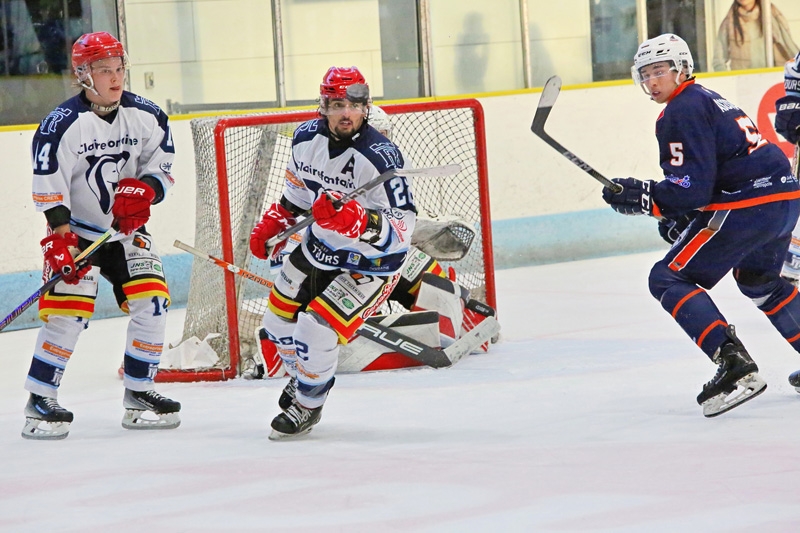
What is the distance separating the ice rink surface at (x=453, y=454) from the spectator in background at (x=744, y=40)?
10.4 ft

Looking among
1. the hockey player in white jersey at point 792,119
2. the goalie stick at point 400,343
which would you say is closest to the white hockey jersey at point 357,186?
the goalie stick at point 400,343

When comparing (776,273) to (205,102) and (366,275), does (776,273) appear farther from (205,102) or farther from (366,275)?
(205,102)

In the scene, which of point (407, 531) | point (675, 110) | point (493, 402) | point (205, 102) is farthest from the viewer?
point (205, 102)

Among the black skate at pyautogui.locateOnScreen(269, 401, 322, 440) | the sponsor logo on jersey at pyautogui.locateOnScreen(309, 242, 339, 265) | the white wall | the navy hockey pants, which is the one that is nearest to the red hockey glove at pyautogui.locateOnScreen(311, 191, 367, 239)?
the sponsor logo on jersey at pyautogui.locateOnScreen(309, 242, 339, 265)

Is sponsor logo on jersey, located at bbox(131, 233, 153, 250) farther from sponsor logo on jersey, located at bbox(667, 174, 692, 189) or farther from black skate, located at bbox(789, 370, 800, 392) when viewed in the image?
black skate, located at bbox(789, 370, 800, 392)

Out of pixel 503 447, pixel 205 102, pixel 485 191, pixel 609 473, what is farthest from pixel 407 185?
pixel 205 102

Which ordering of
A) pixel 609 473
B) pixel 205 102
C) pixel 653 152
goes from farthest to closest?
pixel 653 152, pixel 205 102, pixel 609 473

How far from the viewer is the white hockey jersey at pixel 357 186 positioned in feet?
9.40

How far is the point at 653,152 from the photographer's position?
6.67 metres

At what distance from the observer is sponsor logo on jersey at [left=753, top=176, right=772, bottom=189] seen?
2.93 meters

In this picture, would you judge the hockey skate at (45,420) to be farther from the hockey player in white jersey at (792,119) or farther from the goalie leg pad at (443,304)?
the hockey player in white jersey at (792,119)

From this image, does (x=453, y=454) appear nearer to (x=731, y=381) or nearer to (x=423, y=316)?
(x=731, y=381)

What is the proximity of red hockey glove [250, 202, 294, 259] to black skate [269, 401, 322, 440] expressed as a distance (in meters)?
0.43

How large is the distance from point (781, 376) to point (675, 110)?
1.05 metres
